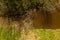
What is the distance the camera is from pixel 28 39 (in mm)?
3133

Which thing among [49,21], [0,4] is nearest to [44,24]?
[49,21]

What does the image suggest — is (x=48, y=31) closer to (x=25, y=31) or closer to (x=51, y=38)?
(x=51, y=38)

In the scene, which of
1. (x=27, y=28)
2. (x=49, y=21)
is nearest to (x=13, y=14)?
(x=27, y=28)

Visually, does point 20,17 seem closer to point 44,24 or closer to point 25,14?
point 25,14

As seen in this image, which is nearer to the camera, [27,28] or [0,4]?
[27,28]

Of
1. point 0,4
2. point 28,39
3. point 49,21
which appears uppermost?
point 0,4

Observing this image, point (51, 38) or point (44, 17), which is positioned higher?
point (44, 17)

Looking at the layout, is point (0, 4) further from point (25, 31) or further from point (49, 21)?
point (49, 21)

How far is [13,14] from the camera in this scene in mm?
3537

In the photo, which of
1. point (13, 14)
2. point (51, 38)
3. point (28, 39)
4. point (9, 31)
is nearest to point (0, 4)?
point (13, 14)

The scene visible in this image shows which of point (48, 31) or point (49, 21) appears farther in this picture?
point (49, 21)

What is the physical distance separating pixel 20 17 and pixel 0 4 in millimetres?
433

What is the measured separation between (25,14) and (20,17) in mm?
107

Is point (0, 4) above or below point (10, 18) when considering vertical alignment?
above
